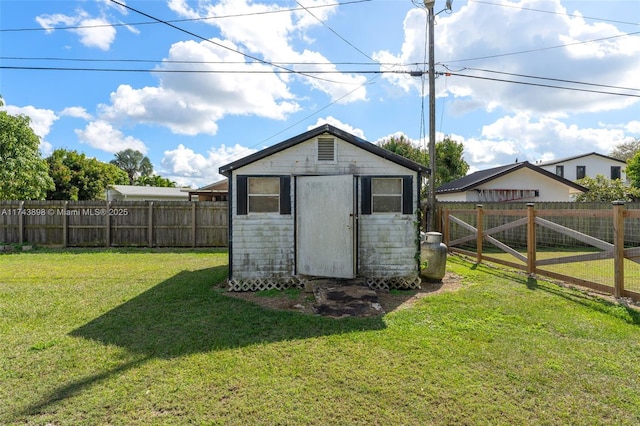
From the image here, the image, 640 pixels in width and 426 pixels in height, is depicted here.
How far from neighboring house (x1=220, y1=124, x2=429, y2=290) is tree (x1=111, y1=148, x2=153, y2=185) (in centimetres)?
6146

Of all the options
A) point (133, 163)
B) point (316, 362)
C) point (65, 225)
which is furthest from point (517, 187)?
point (133, 163)

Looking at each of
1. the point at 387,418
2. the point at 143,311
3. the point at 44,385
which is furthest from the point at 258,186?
the point at 387,418

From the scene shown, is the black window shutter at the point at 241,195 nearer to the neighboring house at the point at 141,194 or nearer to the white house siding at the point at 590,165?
the neighboring house at the point at 141,194

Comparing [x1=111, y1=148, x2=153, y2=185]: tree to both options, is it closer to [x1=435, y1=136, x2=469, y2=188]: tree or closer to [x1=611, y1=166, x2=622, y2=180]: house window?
[x1=435, y1=136, x2=469, y2=188]: tree

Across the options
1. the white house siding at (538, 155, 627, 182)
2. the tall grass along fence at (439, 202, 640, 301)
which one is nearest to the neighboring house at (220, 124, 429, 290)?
the tall grass along fence at (439, 202, 640, 301)

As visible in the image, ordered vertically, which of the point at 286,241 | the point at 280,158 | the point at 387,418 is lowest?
the point at 387,418

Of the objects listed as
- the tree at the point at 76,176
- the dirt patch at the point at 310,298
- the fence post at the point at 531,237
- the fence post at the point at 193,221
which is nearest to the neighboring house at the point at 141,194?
the tree at the point at 76,176

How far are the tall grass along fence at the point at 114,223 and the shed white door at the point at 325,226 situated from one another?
668cm

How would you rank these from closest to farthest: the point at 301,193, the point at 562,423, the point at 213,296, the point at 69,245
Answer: the point at 562,423 < the point at 213,296 < the point at 301,193 < the point at 69,245

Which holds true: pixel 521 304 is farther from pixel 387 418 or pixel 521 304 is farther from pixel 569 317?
pixel 387 418

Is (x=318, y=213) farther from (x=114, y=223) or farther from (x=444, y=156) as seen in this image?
(x=444, y=156)

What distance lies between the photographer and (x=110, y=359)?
3.46 metres

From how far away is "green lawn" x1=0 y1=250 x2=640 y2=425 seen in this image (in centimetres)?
260

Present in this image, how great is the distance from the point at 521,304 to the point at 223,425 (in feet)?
15.6
